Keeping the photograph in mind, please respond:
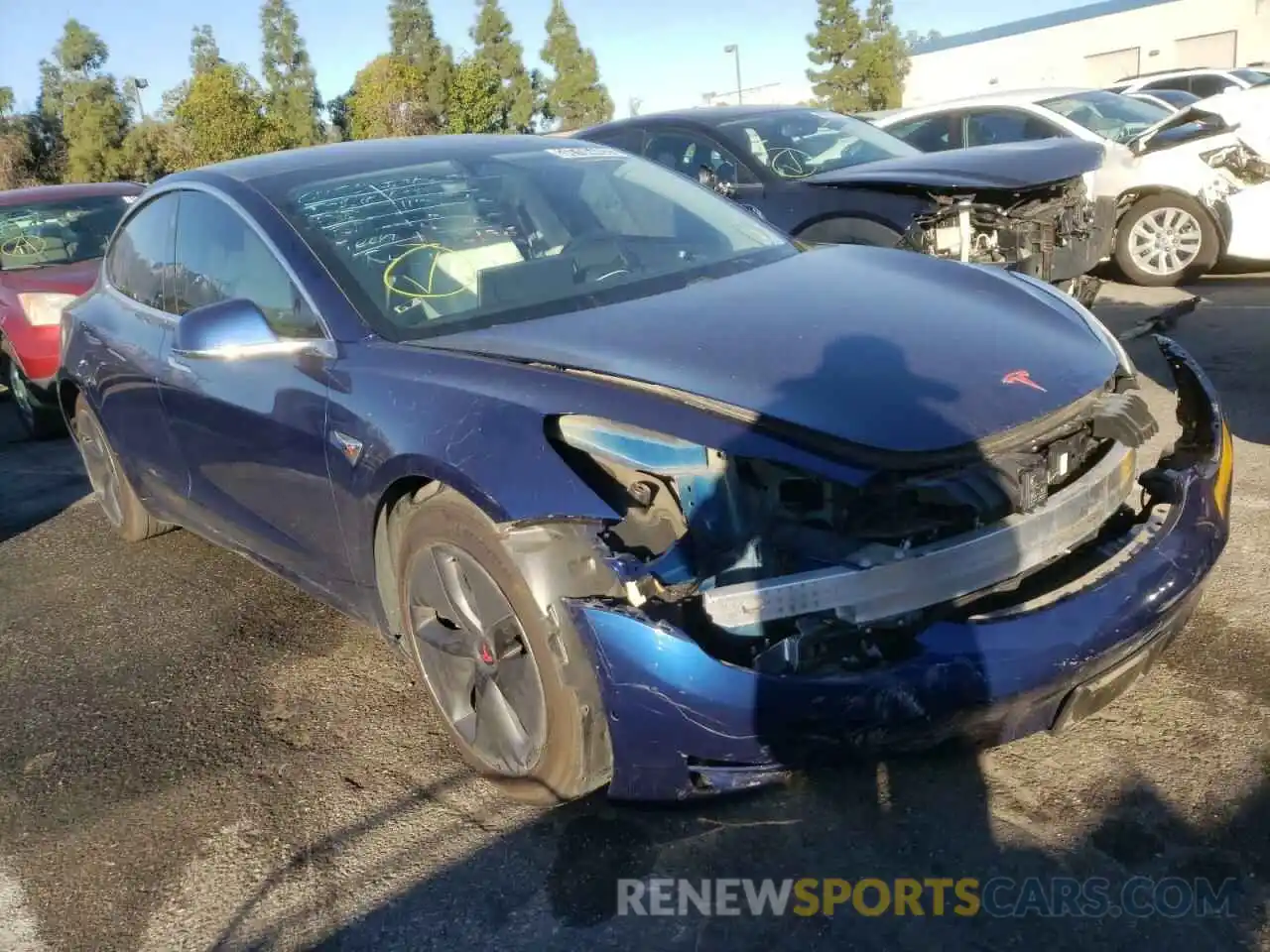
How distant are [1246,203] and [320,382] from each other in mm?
7194

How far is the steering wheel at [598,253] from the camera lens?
3.29 m

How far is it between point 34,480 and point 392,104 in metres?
35.8

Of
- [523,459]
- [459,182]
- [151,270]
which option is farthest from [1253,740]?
[151,270]

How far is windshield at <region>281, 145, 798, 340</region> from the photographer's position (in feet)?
10.1

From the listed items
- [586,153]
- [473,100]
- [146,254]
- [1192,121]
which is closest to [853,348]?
[586,153]

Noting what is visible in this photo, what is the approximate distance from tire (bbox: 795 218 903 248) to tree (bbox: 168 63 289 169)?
3153cm

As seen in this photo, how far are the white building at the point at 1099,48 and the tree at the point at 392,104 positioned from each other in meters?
22.7

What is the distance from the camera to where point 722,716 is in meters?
2.17

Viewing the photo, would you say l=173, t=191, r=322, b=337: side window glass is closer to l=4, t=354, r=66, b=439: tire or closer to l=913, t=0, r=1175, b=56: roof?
l=4, t=354, r=66, b=439: tire

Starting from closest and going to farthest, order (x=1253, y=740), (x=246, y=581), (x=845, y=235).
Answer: (x=1253, y=740), (x=246, y=581), (x=845, y=235)

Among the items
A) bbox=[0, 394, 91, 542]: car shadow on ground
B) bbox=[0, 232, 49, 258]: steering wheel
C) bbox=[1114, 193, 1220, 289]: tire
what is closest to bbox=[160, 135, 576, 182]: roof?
bbox=[0, 394, 91, 542]: car shadow on ground

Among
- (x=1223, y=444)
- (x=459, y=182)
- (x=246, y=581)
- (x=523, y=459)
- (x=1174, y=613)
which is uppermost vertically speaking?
Result: (x=459, y=182)

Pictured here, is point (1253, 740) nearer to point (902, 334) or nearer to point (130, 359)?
point (902, 334)

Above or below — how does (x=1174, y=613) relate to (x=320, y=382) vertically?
below
